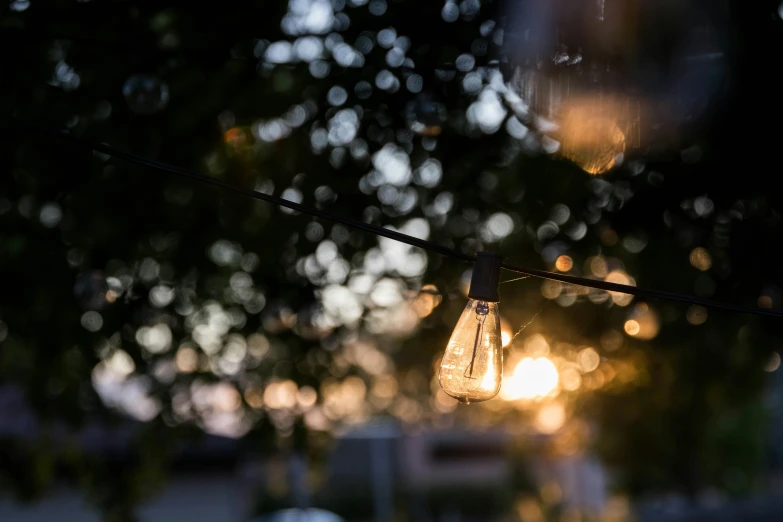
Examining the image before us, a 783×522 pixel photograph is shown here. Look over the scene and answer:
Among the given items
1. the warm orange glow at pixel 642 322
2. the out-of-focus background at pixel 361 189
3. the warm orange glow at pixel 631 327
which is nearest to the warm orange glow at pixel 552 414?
the out-of-focus background at pixel 361 189

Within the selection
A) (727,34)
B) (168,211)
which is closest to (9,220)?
(168,211)

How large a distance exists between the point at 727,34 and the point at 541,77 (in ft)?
2.79

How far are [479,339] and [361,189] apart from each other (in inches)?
133

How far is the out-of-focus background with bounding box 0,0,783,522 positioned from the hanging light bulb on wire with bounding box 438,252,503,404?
1.73 feet

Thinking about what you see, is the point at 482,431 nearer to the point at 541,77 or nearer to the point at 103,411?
the point at 103,411

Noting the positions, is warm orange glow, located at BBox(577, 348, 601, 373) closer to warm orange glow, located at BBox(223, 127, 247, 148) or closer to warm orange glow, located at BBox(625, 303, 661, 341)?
warm orange glow, located at BBox(625, 303, 661, 341)

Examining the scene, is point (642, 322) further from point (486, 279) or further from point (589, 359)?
point (486, 279)

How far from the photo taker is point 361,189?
5.83 m

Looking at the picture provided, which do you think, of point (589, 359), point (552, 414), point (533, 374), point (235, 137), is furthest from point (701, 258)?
point (552, 414)

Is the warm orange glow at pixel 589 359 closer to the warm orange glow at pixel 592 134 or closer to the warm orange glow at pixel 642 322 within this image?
the warm orange glow at pixel 642 322

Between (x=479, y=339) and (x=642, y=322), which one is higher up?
(x=642, y=322)

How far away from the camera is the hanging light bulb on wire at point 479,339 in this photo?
8.36ft

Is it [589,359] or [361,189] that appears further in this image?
[589,359]

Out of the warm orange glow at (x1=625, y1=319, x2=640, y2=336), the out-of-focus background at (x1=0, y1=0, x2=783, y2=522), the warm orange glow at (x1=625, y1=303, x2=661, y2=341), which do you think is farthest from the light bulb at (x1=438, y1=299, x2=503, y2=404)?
the warm orange glow at (x1=625, y1=319, x2=640, y2=336)
